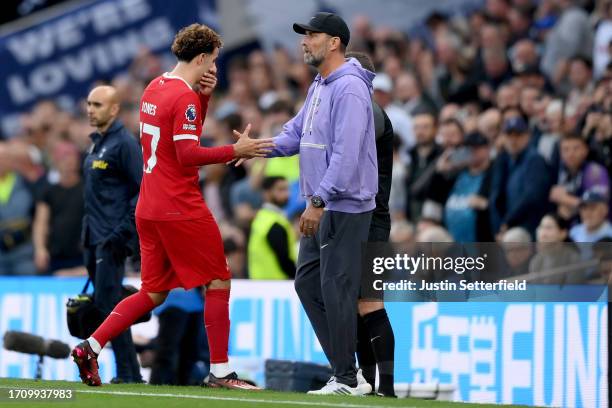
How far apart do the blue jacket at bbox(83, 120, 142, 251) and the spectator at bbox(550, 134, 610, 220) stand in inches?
179

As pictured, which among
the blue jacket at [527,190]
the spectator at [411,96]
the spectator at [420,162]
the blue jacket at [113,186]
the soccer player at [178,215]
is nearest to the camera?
the soccer player at [178,215]

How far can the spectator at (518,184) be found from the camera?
13578 mm

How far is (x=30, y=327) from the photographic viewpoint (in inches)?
555

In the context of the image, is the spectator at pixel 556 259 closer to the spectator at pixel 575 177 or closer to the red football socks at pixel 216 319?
the red football socks at pixel 216 319

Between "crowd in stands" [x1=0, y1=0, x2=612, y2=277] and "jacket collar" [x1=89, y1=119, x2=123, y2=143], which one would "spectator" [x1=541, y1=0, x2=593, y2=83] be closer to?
"crowd in stands" [x1=0, y1=0, x2=612, y2=277]

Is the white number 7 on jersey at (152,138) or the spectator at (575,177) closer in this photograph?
the white number 7 on jersey at (152,138)

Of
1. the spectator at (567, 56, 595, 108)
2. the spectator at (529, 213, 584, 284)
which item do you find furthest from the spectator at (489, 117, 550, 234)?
the spectator at (529, 213, 584, 284)

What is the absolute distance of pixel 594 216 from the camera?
1292 cm

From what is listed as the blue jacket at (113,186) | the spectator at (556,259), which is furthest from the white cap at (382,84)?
the spectator at (556,259)

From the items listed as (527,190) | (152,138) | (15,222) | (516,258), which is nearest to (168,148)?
(152,138)

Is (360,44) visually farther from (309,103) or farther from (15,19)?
(309,103)

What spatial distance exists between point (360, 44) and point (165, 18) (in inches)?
130

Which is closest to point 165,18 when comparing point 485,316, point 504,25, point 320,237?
point 504,25

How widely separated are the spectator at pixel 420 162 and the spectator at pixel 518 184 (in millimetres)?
1082
